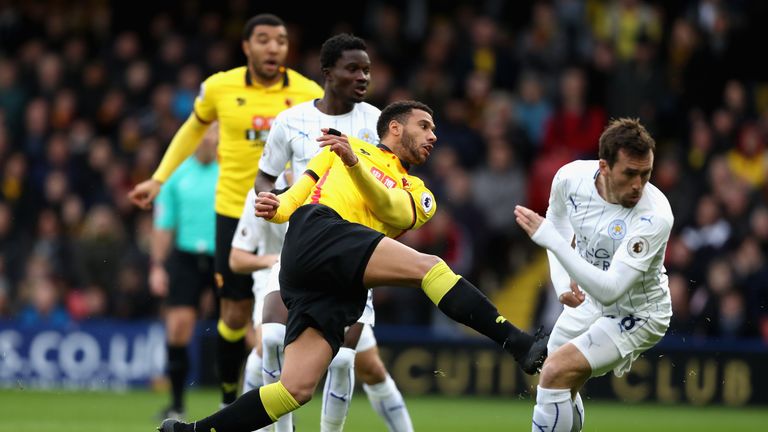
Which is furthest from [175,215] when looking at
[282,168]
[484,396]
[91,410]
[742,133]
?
[742,133]

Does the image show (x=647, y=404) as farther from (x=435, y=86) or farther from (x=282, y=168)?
(x=282, y=168)

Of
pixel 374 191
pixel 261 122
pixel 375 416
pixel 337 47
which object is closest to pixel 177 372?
pixel 375 416

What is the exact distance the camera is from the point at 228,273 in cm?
981

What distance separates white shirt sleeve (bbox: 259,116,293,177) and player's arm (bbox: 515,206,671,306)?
1945mm

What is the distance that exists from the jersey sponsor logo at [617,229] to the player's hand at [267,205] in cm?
190

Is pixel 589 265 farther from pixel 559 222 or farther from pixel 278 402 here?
pixel 278 402

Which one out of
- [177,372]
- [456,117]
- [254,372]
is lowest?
[177,372]

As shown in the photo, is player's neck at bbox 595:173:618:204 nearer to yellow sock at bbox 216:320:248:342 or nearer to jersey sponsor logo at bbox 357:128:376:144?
jersey sponsor logo at bbox 357:128:376:144

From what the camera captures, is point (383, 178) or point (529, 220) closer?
point (529, 220)

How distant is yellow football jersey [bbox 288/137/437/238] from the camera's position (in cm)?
744

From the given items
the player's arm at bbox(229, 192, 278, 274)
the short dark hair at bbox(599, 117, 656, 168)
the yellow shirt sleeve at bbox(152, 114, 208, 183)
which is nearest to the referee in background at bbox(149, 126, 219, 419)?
the yellow shirt sleeve at bbox(152, 114, 208, 183)

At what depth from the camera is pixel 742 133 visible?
15.6 m

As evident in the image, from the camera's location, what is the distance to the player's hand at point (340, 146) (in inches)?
279

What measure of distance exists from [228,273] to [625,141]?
11.7ft
